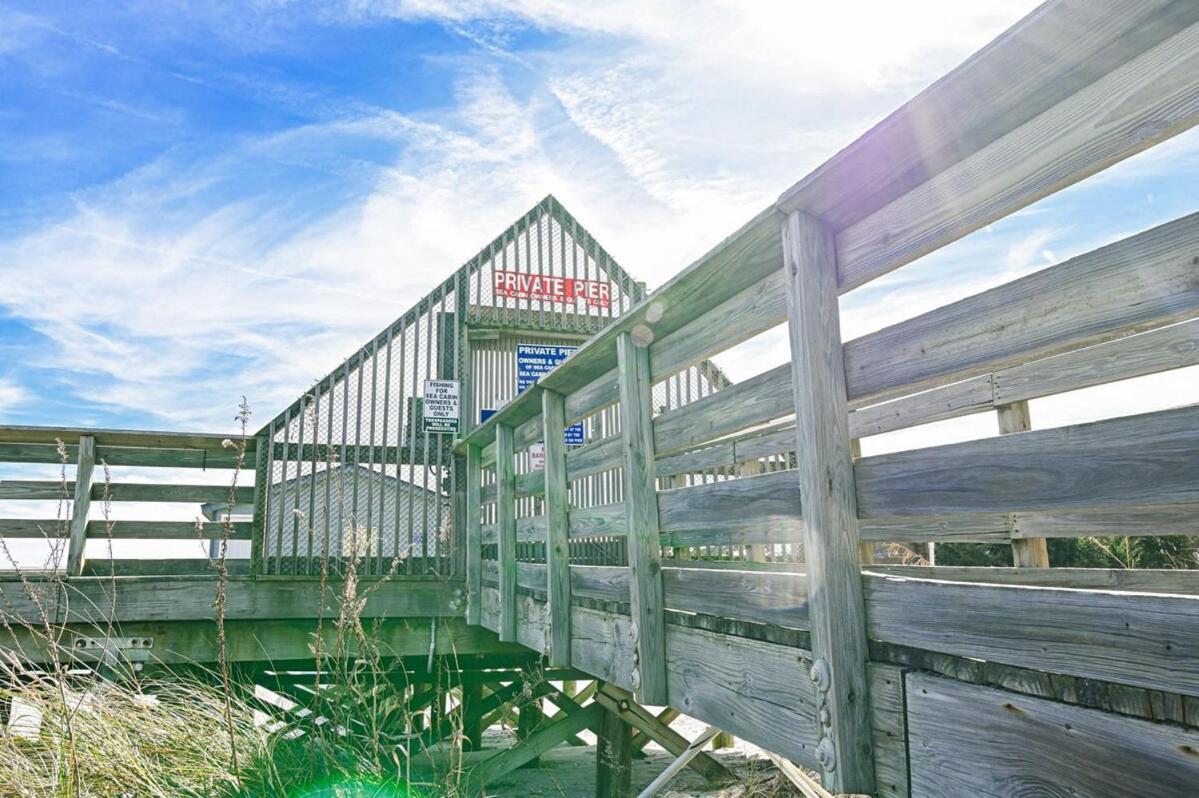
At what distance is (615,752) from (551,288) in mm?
5503

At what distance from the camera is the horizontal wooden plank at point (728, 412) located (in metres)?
2.81

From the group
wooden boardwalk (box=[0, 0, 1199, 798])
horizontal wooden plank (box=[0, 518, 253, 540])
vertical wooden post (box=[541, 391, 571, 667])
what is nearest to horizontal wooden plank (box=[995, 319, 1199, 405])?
wooden boardwalk (box=[0, 0, 1199, 798])

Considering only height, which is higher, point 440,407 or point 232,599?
point 440,407

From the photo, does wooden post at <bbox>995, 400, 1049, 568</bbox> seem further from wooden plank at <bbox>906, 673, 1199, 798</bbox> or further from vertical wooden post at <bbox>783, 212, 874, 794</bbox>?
wooden plank at <bbox>906, 673, 1199, 798</bbox>

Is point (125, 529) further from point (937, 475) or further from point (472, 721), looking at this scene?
point (937, 475)

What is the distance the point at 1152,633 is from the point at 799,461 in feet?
3.49

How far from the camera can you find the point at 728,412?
3156mm

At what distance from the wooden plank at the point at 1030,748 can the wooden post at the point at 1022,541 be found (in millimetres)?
3168

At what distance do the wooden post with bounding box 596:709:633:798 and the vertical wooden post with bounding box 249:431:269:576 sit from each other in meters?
3.61

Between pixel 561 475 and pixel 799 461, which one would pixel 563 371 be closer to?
pixel 561 475

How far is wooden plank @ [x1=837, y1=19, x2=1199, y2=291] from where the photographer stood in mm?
1674

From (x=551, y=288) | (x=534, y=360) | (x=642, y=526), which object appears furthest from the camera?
(x=551, y=288)

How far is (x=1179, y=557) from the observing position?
8.17m

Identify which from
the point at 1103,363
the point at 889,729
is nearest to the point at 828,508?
the point at 889,729
